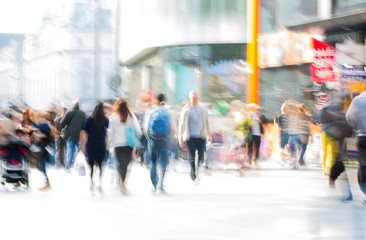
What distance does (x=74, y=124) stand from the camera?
55.3 feet

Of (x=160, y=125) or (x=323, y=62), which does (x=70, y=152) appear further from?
(x=323, y=62)

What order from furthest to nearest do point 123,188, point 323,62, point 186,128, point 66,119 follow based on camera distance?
point 323,62 < point 66,119 < point 186,128 < point 123,188

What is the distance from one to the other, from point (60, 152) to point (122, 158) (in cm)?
725

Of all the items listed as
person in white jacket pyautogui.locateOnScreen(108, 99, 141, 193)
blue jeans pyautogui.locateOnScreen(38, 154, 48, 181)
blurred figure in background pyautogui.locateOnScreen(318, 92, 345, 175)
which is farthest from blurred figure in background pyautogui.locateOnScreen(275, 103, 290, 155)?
blue jeans pyautogui.locateOnScreen(38, 154, 48, 181)

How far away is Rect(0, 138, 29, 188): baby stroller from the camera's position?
1307 centimetres

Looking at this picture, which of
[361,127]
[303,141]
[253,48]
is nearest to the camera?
[361,127]

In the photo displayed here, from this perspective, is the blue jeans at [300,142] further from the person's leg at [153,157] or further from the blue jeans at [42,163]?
the blue jeans at [42,163]

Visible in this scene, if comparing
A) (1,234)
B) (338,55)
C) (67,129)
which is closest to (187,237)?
(1,234)

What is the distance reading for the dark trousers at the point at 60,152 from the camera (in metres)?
19.0

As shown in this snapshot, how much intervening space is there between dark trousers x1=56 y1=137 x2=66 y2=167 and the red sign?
27.1ft

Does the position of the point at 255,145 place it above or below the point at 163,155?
below

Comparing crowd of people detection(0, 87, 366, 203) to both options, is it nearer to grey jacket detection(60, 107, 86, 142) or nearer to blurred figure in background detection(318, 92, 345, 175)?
blurred figure in background detection(318, 92, 345, 175)

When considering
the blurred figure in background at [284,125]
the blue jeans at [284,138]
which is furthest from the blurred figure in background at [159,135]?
the blue jeans at [284,138]

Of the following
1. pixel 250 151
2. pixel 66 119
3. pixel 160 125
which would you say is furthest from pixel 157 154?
pixel 250 151
